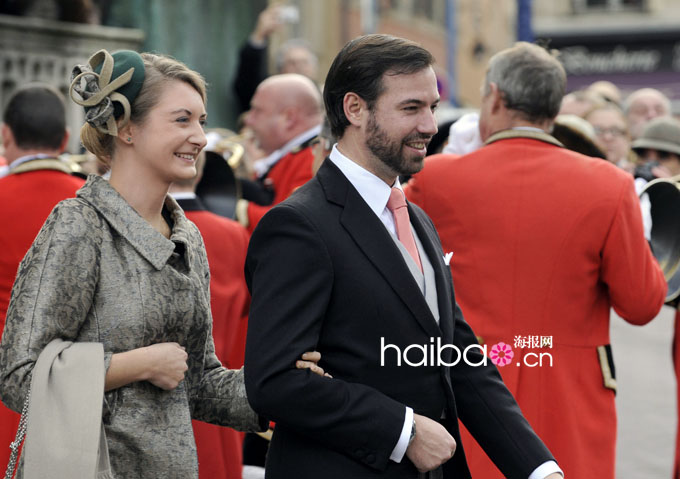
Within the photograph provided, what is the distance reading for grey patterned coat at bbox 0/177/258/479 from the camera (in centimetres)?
271

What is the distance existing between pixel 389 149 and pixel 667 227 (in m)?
2.50

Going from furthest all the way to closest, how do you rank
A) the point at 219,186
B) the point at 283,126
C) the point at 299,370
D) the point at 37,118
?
1. the point at 283,126
2. the point at 219,186
3. the point at 37,118
4. the point at 299,370

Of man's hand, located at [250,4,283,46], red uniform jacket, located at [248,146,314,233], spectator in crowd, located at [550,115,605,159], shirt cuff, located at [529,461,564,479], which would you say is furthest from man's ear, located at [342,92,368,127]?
man's hand, located at [250,4,283,46]

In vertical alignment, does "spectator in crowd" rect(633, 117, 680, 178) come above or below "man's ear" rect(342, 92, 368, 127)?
below

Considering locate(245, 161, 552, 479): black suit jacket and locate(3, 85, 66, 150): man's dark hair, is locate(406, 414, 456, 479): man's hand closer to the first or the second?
locate(245, 161, 552, 479): black suit jacket

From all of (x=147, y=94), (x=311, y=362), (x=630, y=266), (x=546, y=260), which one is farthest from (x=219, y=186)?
(x=311, y=362)

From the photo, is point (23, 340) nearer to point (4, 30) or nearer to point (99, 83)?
point (99, 83)

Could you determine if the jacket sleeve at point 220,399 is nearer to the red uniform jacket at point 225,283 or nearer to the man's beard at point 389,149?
the man's beard at point 389,149

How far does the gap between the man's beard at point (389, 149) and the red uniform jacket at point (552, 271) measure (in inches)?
56.8

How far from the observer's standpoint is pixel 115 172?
9.94ft

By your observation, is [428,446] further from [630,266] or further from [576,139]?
[576,139]

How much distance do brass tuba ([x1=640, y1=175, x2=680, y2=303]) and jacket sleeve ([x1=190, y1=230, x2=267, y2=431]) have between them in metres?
2.45

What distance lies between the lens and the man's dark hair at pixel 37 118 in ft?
16.0

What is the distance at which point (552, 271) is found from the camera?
417cm
